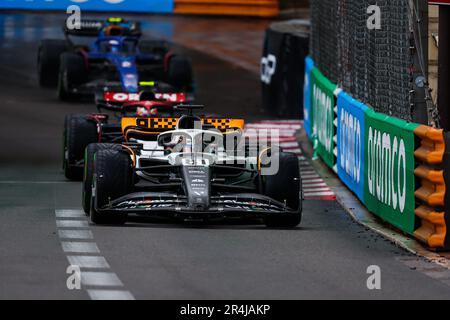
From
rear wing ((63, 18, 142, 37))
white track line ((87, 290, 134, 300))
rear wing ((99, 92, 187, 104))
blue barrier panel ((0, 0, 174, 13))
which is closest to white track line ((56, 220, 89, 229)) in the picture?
white track line ((87, 290, 134, 300))

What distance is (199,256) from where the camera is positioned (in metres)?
13.5

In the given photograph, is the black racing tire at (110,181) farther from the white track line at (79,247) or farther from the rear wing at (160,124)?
the rear wing at (160,124)

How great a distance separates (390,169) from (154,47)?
16.4 metres

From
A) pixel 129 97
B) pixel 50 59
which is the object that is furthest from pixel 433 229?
pixel 50 59

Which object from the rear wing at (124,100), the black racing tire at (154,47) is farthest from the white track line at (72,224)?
the black racing tire at (154,47)

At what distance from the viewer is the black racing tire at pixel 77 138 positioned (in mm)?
19656

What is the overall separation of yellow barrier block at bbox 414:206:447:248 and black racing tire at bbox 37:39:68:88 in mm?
18527

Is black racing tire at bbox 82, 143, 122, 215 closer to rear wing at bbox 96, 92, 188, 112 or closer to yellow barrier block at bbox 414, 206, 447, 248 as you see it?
yellow barrier block at bbox 414, 206, 447, 248

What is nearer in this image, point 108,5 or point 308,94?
point 308,94

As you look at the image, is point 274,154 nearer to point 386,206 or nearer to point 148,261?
point 386,206

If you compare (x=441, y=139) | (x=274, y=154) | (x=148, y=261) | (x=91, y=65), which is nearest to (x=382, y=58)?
(x=274, y=154)

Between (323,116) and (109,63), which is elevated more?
(323,116)

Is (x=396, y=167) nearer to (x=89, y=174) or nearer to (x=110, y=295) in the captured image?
(x=89, y=174)

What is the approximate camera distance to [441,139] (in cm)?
1411
